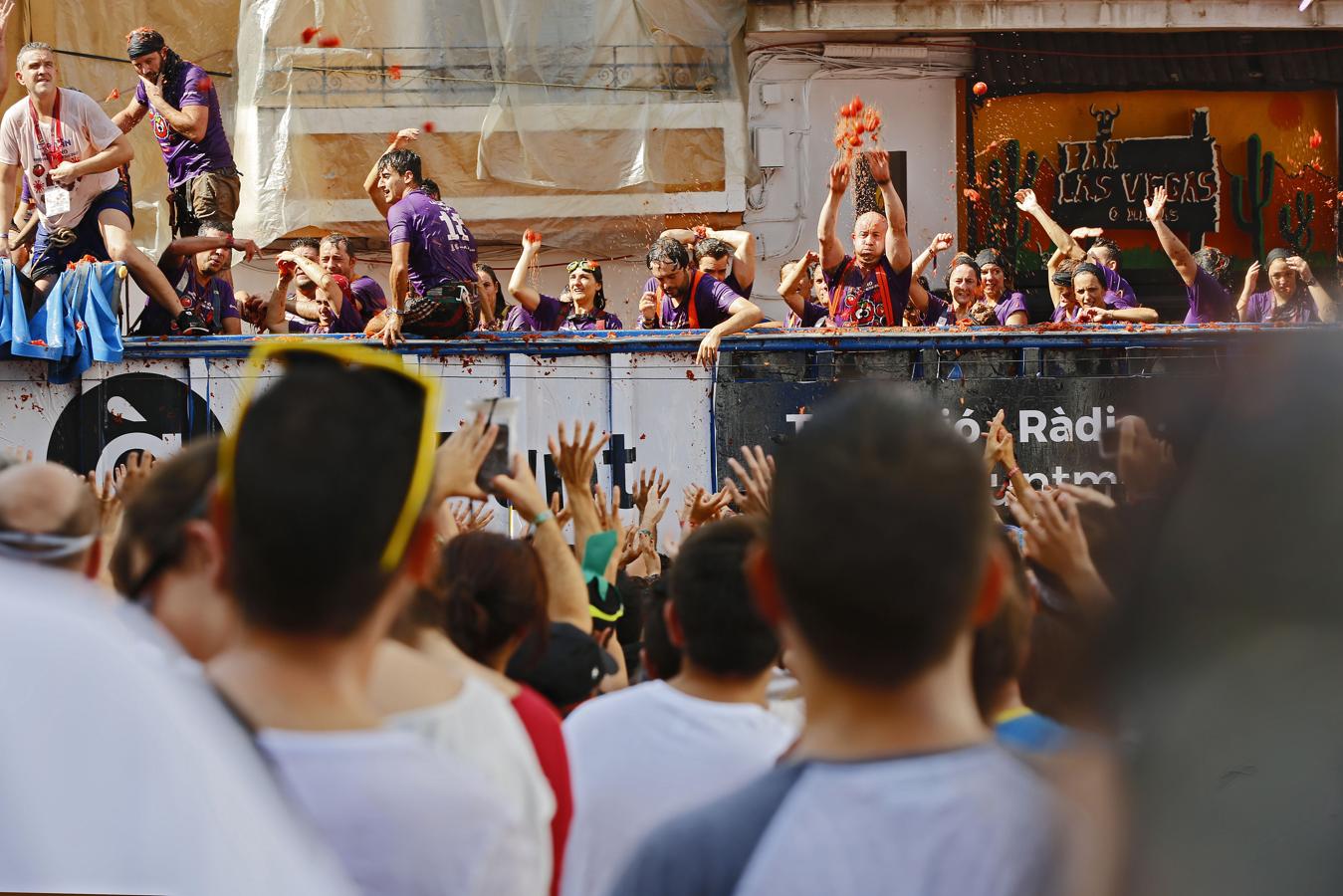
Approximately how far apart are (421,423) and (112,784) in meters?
0.60

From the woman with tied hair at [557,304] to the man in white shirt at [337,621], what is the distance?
8008mm

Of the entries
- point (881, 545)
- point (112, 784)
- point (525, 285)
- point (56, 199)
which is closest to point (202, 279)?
point (56, 199)

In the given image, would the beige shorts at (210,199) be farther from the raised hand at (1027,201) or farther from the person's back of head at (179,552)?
the person's back of head at (179,552)

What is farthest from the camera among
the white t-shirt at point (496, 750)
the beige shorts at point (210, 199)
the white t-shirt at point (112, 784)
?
the beige shorts at point (210, 199)

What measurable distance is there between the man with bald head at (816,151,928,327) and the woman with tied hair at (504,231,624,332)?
5.29 ft

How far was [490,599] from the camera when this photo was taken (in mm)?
2930

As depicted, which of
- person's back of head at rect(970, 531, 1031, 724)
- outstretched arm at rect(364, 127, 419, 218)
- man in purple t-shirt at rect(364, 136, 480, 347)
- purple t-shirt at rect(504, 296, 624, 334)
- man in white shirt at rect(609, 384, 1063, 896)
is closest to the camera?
man in white shirt at rect(609, 384, 1063, 896)

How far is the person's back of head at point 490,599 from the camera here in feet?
9.54

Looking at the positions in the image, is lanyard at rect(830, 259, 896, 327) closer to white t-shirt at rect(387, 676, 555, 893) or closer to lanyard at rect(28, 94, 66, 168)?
lanyard at rect(28, 94, 66, 168)

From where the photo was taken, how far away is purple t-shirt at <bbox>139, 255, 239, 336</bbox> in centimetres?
866

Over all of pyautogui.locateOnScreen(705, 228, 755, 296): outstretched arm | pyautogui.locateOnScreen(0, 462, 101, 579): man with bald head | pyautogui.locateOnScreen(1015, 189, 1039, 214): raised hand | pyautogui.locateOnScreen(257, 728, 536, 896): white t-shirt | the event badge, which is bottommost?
pyautogui.locateOnScreen(257, 728, 536, 896): white t-shirt

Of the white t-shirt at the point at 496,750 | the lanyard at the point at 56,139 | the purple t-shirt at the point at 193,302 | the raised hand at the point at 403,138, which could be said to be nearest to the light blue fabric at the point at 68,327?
the purple t-shirt at the point at 193,302

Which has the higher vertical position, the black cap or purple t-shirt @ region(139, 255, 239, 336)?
purple t-shirt @ region(139, 255, 239, 336)

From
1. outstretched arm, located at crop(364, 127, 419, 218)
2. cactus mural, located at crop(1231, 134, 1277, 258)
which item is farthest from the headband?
cactus mural, located at crop(1231, 134, 1277, 258)
